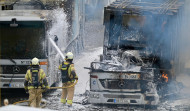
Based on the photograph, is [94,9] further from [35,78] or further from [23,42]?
[35,78]

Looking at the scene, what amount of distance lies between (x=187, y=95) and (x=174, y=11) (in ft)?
8.68

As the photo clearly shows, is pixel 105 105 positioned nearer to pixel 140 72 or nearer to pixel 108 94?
pixel 108 94

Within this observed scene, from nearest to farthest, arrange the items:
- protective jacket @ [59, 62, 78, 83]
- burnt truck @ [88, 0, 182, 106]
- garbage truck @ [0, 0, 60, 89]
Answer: burnt truck @ [88, 0, 182, 106] → protective jacket @ [59, 62, 78, 83] → garbage truck @ [0, 0, 60, 89]

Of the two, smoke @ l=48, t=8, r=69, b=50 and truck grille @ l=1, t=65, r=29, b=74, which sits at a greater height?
smoke @ l=48, t=8, r=69, b=50

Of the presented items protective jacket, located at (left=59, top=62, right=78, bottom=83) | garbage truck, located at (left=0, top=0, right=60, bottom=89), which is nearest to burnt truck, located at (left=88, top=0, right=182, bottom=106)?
protective jacket, located at (left=59, top=62, right=78, bottom=83)

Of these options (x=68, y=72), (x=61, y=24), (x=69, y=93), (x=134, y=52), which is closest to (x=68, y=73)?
(x=68, y=72)

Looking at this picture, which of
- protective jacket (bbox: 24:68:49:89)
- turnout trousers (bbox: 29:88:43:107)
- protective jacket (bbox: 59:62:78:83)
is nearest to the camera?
protective jacket (bbox: 24:68:49:89)

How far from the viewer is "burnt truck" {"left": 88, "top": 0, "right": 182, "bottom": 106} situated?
777cm

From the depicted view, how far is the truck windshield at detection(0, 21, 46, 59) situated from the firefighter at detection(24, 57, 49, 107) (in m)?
1.68

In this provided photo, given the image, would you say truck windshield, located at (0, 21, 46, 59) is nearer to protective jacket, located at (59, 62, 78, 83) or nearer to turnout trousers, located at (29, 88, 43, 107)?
protective jacket, located at (59, 62, 78, 83)

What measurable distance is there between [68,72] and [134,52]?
2.42 metres

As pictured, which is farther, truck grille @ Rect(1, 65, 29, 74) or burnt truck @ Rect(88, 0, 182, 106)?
truck grille @ Rect(1, 65, 29, 74)

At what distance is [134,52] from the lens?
938 centimetres

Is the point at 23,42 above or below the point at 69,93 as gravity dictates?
above
